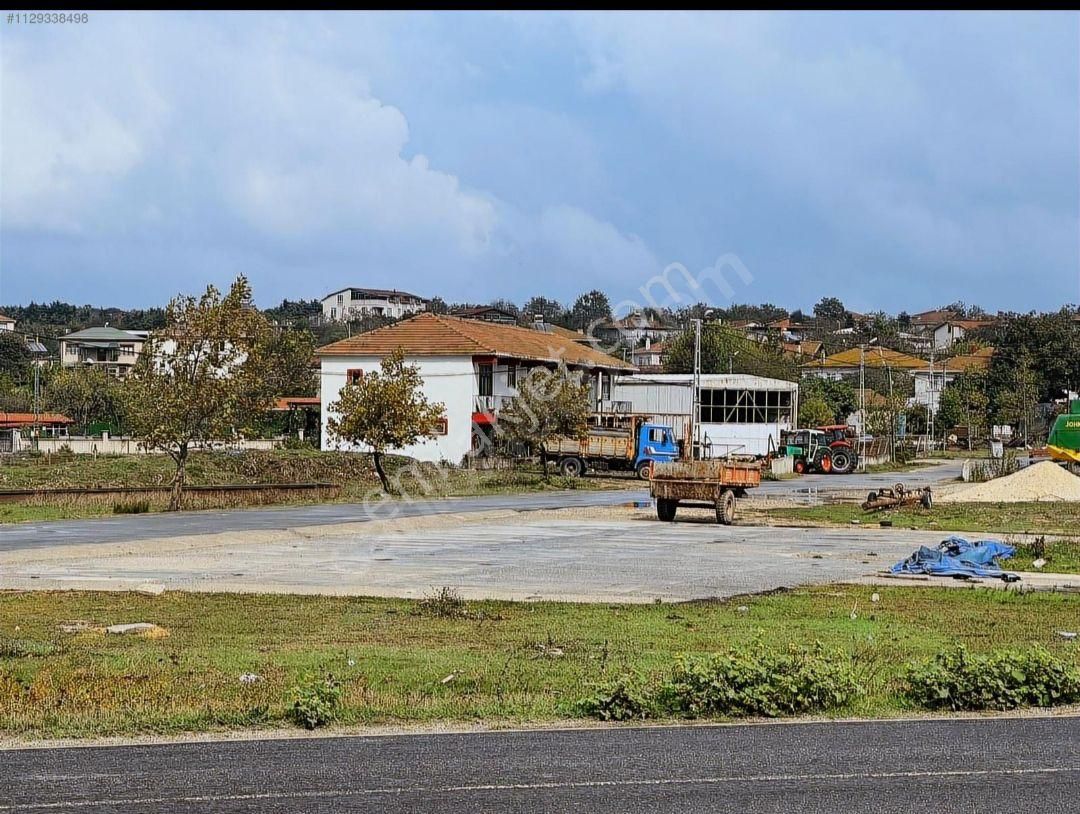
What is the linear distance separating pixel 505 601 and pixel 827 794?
34.6ft

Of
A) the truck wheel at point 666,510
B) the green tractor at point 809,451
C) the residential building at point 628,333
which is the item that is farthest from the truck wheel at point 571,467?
the residential building at point 628,333

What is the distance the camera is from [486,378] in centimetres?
6588

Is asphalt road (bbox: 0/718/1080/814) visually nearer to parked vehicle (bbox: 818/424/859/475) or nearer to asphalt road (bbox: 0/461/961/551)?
asphalt road (bbox: 0/461/961/551)

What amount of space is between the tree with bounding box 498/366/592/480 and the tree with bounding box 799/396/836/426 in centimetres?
4298

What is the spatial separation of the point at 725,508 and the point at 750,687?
23432 mm

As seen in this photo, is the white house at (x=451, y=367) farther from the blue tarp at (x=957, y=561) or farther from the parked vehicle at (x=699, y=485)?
the blue tarp at (x=957, y=561)

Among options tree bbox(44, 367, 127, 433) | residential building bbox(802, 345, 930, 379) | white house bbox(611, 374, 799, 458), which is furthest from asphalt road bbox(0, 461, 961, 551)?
residential building bbox(802, 345, 930, 379)

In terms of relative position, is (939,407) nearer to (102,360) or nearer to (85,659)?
(102,360)

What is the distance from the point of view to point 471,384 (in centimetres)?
6438

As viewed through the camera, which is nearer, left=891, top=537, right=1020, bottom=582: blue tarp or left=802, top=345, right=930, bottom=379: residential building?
left=891, top=537, right=1020, bottom=582: blue tarp

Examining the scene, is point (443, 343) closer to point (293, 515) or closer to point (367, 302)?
point (293, 515)

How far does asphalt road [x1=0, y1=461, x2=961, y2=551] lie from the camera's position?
1153 inches

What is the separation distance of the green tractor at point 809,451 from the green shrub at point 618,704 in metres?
57.4

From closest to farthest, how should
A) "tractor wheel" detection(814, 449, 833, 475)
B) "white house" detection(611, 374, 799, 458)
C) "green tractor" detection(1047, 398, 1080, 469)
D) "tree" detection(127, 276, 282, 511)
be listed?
"tree" detection(127, 276, 282, 511)
"green tractor" detection(1047, 398, 1080, 469)
"tractor wheel" detection(814, 449, 833, 475)
"white house" detection(611, 374, 799, 458)
